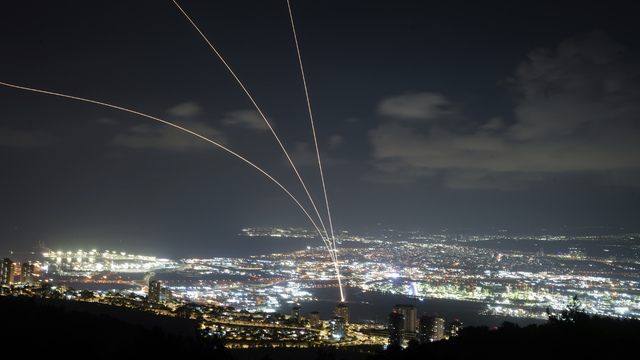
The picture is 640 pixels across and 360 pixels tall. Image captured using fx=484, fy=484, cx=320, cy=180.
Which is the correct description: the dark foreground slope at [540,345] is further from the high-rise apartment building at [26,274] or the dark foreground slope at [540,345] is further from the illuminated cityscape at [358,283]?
the high-rise apartment building at [26,274]

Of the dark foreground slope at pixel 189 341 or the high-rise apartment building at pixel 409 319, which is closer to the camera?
the dark foreground slope at pixel 189 341

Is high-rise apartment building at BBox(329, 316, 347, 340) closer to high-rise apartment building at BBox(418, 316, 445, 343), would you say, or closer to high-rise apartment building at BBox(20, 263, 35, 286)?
high-rise apartment building at BBox(418, 316, 445, 343)

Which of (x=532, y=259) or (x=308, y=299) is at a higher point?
(x=532, y=259)

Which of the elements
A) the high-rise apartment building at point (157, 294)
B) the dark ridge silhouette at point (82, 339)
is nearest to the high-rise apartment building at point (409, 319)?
the dark ridge silhouette at point (82, 339)

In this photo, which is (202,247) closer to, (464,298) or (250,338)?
(464,298)

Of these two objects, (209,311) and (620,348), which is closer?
(620,348)

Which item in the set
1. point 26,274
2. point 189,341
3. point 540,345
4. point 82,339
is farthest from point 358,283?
point 82,339

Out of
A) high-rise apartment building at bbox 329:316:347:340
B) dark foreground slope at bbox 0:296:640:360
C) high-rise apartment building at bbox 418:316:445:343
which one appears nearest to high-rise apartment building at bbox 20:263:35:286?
dark foreground slope at bbox 0:296:640:360

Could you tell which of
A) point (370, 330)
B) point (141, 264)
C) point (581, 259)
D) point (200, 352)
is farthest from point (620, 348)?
point (141, 264)
